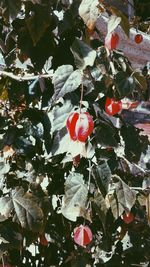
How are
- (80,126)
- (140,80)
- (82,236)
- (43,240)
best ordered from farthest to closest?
(43,240), (82,236), (140,80), (80,126)

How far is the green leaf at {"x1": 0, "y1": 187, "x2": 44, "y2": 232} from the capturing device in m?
1.05

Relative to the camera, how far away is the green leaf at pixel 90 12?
0.90 metres

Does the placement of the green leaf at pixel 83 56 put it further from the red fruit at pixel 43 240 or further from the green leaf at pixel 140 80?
the red fruit at pixel 43 240

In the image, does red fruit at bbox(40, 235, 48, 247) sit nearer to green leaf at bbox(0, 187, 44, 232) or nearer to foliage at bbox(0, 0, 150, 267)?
foliage at bbox(0, 0, 150, 267)

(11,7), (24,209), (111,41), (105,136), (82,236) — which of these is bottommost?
(82,236)

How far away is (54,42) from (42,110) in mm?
219

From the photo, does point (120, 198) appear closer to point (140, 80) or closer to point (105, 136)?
point (105, 136)

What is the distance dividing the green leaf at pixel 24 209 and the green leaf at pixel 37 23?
39 cm

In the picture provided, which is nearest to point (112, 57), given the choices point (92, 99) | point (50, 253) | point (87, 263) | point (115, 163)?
point (92, 99)

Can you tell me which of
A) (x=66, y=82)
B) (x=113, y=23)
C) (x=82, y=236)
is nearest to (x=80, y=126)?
(x=66, y=82)

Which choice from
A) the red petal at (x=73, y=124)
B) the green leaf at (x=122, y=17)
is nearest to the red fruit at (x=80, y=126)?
the red petal at (x=73, y=124)

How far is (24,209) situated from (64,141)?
20 centimetres

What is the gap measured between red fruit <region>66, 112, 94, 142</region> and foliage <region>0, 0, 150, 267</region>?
0.03 metres

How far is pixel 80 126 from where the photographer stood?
88cm
